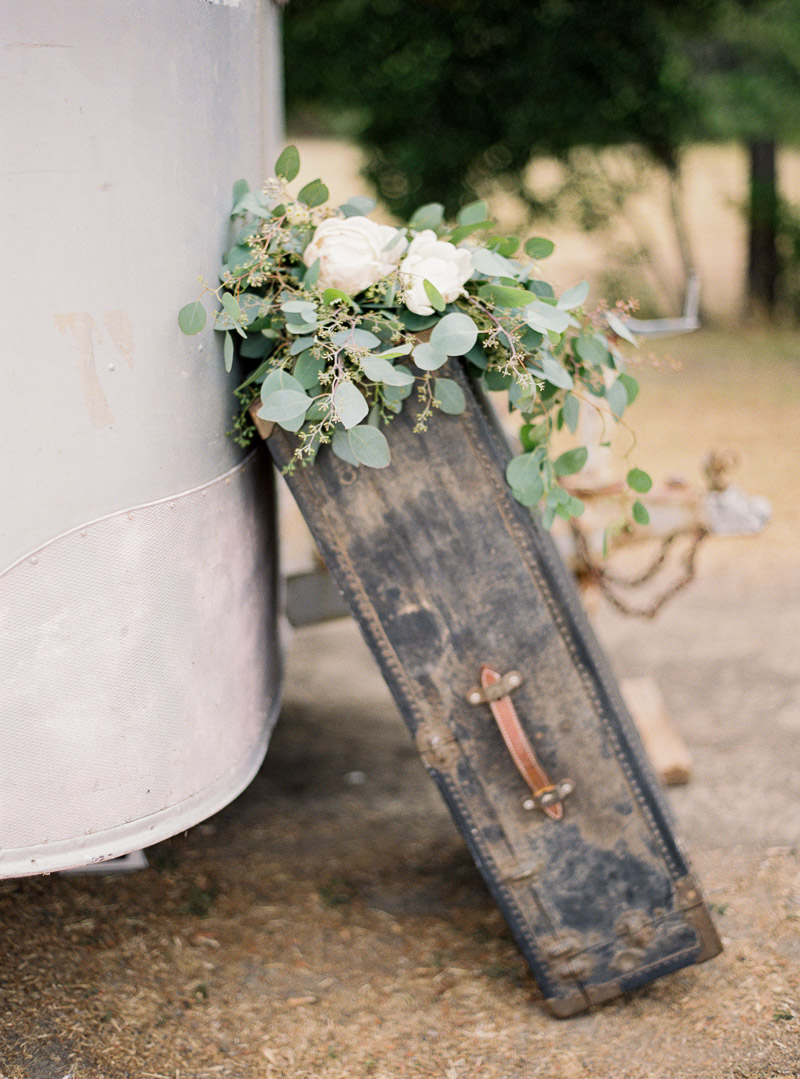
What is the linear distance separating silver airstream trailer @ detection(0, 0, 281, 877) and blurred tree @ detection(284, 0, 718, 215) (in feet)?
26.8

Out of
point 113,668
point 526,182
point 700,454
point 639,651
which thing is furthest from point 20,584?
point 526,182

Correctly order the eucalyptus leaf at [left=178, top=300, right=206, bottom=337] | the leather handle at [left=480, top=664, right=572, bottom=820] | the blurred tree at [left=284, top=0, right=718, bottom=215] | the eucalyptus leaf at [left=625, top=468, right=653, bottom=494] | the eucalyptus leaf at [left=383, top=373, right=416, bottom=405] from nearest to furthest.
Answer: the eucalyptus leaf at [left=178, top=300, right=206, bottom=337] < the eucalyptus leaf at [left=383, top=373, right=416, bottom=405] < the leather handle at [left=480, top=664, right=572, bottom=820] < the eucalyptus leaf at [left=625, top=468, right=653, bottom=494] < the blurred tree at [left=284, top=0, right=718, bottom=215]

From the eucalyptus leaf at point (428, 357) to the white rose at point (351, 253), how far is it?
19cm

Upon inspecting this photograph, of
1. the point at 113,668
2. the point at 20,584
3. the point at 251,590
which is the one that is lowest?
the point at 251,590

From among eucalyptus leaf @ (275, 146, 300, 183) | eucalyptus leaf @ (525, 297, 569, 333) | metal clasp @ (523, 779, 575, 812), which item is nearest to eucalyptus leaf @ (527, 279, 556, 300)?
eucalyptus leaf @ (525, 297, 569, 333)

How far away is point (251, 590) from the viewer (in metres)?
2.20

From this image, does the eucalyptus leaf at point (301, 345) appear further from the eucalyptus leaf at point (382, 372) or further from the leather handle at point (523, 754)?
the leather handle at point (523, 754)

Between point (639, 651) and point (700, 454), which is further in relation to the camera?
point (700, 454)

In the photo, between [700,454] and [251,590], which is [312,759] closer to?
[251,590]

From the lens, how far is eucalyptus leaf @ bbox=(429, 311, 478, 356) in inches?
74.4

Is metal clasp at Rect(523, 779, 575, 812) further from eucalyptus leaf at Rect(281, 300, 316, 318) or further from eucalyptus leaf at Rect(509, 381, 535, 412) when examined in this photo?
eucalyptus leaf at Rect(281, 300, 316, 318)

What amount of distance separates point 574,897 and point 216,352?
4.54ft

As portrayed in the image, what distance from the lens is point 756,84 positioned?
8602 millimetres

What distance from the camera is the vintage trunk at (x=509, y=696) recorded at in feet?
6.73
